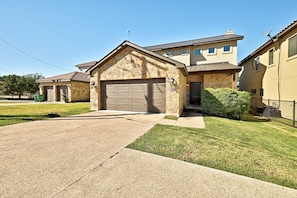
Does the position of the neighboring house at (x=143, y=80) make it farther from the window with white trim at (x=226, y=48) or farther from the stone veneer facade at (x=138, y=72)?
the window with white trim at (x=226, y=48)

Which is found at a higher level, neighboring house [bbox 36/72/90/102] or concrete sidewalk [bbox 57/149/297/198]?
neighboring house [bbox 36/72/90/102]

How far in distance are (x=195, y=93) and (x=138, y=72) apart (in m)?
7.72

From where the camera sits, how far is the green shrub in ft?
28.5

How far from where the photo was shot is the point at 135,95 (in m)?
10.5

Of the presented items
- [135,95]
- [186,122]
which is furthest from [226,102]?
[135,95]

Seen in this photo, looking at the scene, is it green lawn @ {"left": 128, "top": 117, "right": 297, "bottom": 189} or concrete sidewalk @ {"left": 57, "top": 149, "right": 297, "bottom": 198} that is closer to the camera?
concrete sidewalk @ {"left": 57, "top": 149, "right": 297, "bottom": 198}

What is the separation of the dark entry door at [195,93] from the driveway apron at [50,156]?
1079cm

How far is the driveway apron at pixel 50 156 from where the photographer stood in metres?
2.39

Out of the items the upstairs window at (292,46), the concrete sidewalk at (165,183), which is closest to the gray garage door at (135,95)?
the concrete sidewalk at (165,183)

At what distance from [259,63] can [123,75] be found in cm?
1459

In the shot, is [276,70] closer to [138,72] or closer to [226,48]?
[226,48]

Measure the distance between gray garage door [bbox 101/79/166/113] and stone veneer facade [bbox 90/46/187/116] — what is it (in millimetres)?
412

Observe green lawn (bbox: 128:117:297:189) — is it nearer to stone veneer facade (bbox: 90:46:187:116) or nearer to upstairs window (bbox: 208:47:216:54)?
stone veneer facade (bbox: 90:46:187:116)

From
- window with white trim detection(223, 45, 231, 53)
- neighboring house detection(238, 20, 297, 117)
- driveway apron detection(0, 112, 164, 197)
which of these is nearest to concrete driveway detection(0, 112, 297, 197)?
driveway apron detection(0, 112, 164, 197)
